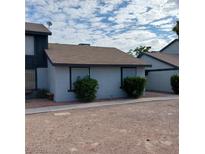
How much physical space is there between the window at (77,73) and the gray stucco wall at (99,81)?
0.23 meters

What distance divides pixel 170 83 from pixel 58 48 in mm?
10709

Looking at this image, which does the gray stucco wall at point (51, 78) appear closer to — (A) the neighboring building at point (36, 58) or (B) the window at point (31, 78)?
(A) the neighboring building at point (36, 58)

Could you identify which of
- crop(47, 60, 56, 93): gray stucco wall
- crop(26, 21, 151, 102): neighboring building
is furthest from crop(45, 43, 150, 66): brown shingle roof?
crop(47, 60, 56, 93): gray stucco wall

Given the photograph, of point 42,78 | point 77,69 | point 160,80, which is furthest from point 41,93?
point 160,80

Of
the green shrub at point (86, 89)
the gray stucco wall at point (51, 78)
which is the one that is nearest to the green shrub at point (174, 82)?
the green shrub at point (86, 89)

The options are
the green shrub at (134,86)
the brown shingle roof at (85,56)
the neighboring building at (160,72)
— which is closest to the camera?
the brown shingle roof at (85,56)

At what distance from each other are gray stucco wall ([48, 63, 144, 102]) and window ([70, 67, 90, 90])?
0.76 ft

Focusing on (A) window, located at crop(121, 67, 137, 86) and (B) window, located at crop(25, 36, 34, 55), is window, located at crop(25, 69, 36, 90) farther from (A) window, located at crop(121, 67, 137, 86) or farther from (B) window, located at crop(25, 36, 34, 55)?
(A) window, located at crop(121, 67, 137, 86)

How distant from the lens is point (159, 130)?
6.75 m

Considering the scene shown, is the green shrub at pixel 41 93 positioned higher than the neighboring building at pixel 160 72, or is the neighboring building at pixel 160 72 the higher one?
the neighboring building at pixel 160 72

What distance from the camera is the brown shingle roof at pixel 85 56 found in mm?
14677

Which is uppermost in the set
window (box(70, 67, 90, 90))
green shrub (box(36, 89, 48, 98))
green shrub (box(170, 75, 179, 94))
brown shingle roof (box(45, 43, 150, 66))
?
brown shingle roof (box(45, 43, 150, 66))

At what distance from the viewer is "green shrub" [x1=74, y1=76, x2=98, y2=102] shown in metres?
13.8
